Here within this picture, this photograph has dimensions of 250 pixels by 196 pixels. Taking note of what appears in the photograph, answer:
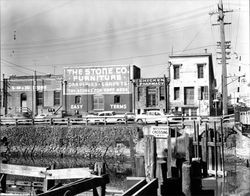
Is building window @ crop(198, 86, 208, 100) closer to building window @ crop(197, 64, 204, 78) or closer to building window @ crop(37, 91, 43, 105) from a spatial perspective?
building window @ crop(197, 64, 204, 78)

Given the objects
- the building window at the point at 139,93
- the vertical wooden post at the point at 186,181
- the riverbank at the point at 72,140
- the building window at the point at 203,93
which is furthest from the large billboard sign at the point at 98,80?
the vertical wooden post at the point at 186,181

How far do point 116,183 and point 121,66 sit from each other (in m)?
24.7

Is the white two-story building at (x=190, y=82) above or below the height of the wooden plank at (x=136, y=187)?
above

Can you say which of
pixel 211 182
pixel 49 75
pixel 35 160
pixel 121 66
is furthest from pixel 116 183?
pixel 49 75

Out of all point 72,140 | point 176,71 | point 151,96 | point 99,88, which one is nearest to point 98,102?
point 99,88

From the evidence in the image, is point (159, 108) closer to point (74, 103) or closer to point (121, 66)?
point (121, 66)

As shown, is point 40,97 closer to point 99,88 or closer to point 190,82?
point 99,88

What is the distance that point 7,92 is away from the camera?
1860 inches

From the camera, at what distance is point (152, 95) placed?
42281mm

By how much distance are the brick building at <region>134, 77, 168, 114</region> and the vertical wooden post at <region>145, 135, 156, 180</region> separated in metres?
31.6

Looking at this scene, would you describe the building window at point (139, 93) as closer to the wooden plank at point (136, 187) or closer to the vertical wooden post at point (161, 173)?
the vertical wooden post at point (161, 173)

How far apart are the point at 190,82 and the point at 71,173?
1335 inches

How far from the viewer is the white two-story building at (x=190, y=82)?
41.7 m

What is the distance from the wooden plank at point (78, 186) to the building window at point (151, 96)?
107 ft
